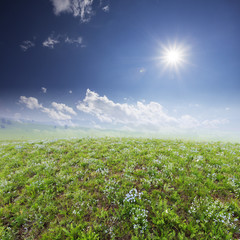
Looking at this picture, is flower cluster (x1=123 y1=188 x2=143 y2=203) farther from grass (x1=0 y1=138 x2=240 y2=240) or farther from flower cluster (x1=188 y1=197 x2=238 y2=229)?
flower cluster (x1=188 y1=197 x2=238 y2=229)

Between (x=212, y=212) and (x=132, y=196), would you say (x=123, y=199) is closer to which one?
(x=132, y=196)

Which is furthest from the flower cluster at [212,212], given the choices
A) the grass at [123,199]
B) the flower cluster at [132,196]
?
the flower cluster at [132,196]

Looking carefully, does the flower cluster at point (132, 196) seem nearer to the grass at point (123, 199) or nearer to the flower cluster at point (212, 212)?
the grass at point (123, 199)

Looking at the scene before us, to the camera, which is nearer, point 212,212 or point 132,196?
point 212,212

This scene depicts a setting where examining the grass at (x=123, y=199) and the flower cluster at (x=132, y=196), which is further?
the flower cluster at (x=132, y=196)

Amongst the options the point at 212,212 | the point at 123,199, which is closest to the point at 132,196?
the point at 123,199

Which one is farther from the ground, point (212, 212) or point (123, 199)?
point (212, 212)

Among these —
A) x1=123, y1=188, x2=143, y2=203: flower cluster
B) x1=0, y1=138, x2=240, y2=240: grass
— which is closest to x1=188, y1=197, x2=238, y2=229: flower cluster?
x1=0, y1=138, x2=240, y2=240: grass

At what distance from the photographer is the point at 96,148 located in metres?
13.0

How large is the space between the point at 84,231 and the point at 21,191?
5.24 metres

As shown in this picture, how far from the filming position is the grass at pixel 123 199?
15.1 feet

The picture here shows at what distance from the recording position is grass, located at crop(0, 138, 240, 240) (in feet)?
15.1

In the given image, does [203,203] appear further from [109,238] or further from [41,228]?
[41,228]

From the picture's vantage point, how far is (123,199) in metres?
5.86
